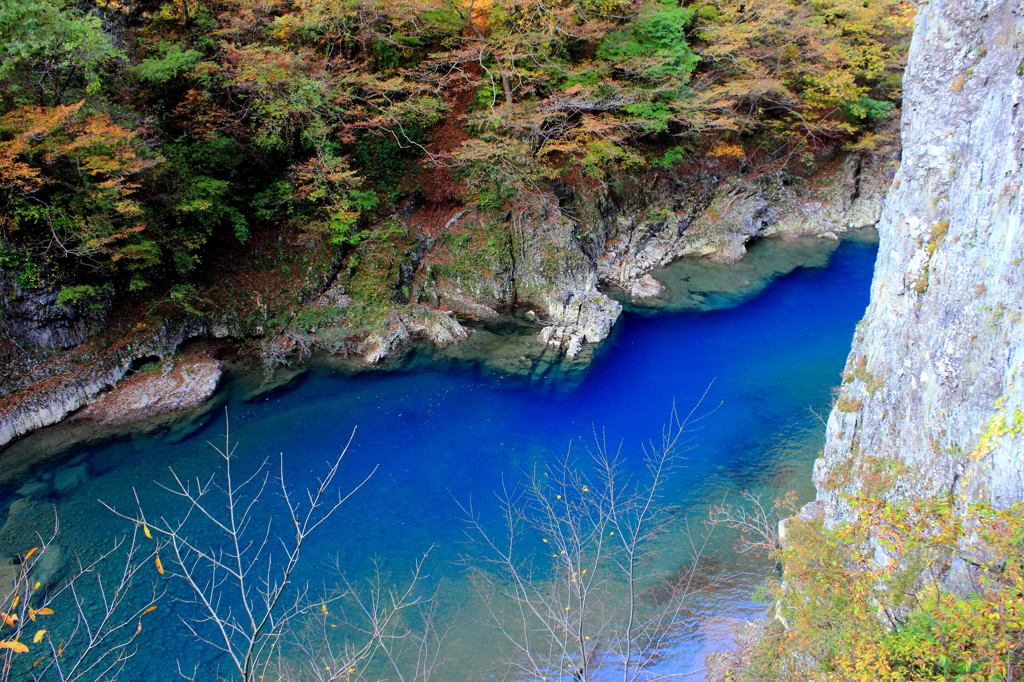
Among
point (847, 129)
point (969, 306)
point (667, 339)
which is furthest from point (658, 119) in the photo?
point (969, 306)

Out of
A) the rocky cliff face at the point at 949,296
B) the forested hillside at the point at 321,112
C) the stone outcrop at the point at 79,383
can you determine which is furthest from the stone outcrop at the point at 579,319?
the stone outcrop at the point at 79,383

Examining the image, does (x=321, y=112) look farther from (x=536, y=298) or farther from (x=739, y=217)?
(x=739, y=217)

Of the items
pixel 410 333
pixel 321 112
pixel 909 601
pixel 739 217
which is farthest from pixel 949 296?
pixel 739 217

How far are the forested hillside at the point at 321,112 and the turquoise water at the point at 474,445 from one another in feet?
12.0

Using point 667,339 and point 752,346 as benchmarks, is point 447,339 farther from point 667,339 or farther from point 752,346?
point 752,346

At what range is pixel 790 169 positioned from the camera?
2169 cm

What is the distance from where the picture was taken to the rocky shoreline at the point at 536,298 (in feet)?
39.9

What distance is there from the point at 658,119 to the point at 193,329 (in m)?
13.7

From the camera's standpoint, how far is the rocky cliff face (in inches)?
209

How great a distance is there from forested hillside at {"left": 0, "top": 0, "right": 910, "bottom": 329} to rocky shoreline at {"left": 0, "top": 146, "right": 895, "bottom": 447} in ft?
3.38

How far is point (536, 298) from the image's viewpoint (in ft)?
53.1

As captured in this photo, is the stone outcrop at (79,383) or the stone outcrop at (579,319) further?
the stone outcrop at (579,319)

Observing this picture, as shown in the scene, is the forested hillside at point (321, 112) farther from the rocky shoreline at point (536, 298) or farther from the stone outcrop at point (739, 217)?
the stone outcrop at point (739, 217)

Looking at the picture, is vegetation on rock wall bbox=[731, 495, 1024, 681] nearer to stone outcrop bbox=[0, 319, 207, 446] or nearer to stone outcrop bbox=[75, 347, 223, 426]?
stone outcrop bbox=[75, 347, 223, 426]
